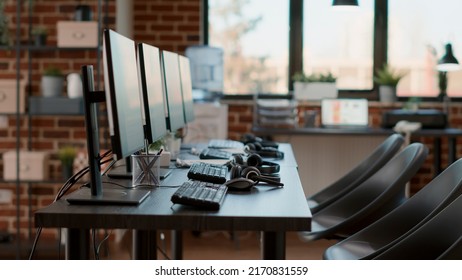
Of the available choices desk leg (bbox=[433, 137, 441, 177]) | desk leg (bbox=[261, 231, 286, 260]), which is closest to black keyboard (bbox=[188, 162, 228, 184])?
desk leg (bbox=[261, 231, 286, 260])

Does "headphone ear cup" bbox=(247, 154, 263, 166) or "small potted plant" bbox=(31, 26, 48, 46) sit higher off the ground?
"small potted plant" bbox=(31, 26, 48, 46)

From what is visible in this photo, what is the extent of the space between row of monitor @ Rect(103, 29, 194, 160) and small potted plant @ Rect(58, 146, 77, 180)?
4.98ft

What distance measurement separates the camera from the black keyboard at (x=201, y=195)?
1.94 meters

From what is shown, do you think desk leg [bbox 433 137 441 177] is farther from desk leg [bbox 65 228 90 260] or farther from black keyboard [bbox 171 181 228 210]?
desk leg [bbox 65 228 90 260]

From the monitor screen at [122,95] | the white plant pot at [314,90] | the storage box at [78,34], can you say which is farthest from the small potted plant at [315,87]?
the monitor screen at [122,95]

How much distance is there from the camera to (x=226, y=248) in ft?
16.7

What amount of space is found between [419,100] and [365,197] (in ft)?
9.21

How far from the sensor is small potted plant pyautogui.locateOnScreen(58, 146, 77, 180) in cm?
491

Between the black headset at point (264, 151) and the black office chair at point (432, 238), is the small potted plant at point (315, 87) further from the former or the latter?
the black office chair at point (432, 238)

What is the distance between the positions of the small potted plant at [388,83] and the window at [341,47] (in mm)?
218

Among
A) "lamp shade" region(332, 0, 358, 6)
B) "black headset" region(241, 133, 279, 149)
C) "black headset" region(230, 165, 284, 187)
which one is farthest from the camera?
"lamp shade" region(332, 0, 358, 6)
